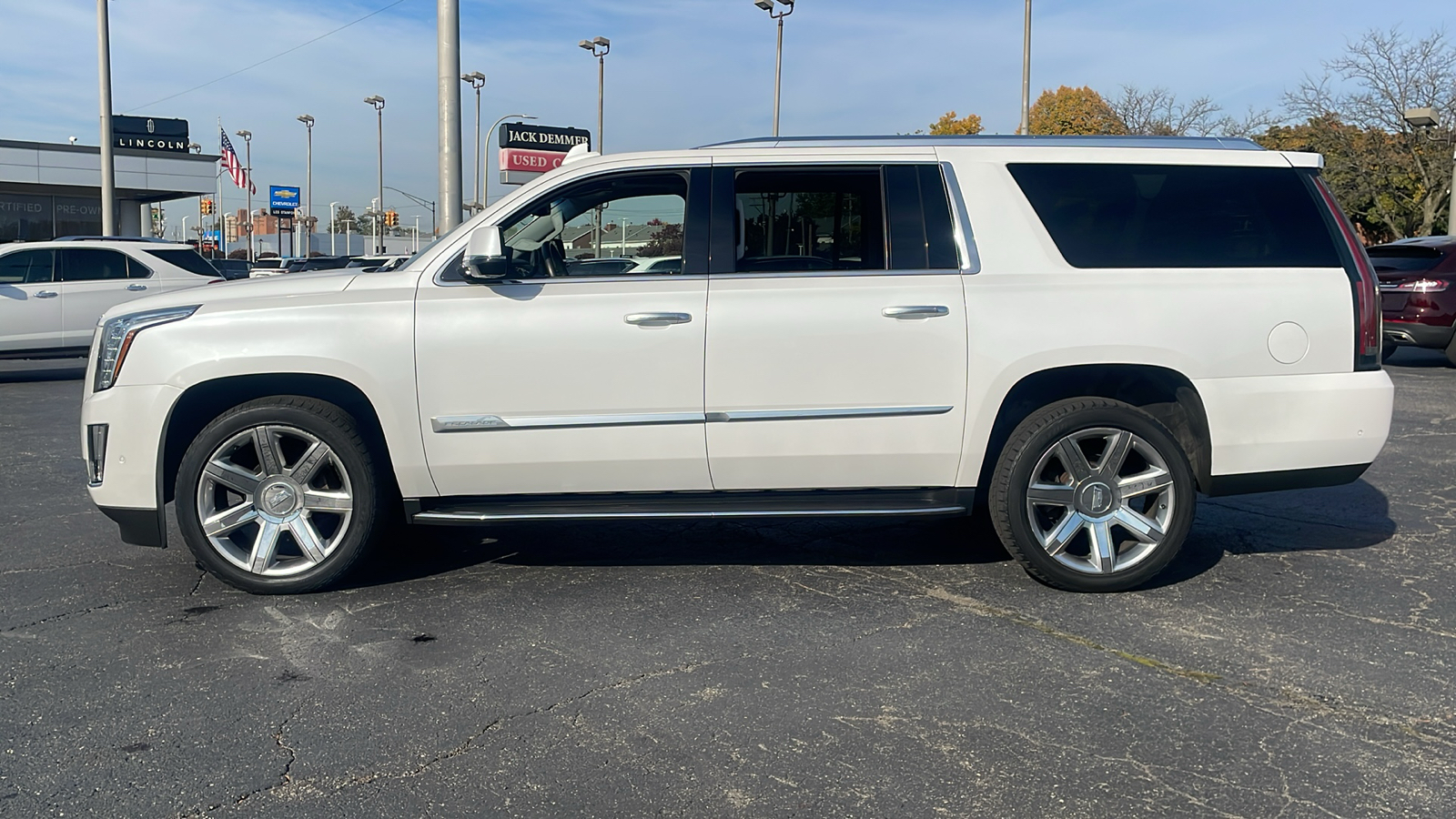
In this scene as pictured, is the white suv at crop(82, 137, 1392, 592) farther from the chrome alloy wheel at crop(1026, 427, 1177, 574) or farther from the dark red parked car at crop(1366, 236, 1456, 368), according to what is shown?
the dark red parked car at crop(1366, 236, 1456, 368)

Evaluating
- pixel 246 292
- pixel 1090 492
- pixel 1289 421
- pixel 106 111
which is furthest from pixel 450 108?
pixel 106 111

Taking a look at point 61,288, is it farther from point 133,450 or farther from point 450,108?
point 133,450

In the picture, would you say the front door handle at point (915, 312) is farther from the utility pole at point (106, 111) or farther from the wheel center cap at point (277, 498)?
the utility pole at point (106, 111)

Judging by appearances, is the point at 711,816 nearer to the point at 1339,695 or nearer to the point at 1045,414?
the point at 1339,695

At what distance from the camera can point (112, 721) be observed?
3.61 metres

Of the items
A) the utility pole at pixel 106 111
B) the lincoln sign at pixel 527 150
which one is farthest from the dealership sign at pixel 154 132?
the lincoln sign at pixel 527 150

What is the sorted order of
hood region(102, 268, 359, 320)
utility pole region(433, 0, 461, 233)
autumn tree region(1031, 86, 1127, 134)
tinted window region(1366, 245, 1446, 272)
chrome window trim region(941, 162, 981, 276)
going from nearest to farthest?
hood region(102, 268, 359, 320) → chrome window trim region(941, 162, 981, 276) → utility pole region(433, 0, 461, 233) → tinted window region(1366, 245, 1446, 272) → autumn tree region(1031, 86, 1127, 134)

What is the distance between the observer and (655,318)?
15.8 ft

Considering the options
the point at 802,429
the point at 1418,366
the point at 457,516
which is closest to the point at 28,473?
the point at 457,516

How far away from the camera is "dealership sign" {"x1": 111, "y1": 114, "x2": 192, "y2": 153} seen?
4000 centimetres

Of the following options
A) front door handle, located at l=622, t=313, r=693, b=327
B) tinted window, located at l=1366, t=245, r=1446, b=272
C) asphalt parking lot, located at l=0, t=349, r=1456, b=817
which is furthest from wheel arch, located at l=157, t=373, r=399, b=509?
tinted window, located at l=1366, t=245, r=1446, b=272

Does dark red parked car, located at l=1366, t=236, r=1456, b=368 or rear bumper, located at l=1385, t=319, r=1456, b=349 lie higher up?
dark red parked car, located at l=1366, t=236, r=1456, b=368

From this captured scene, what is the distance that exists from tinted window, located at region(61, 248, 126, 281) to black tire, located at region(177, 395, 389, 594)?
1041cm

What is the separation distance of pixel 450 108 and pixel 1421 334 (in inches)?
458
